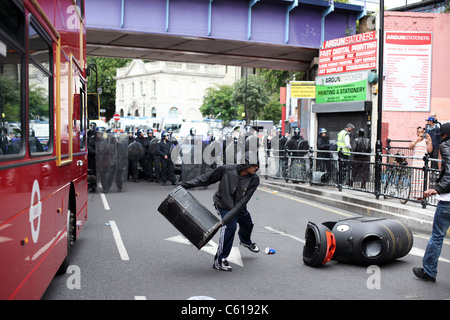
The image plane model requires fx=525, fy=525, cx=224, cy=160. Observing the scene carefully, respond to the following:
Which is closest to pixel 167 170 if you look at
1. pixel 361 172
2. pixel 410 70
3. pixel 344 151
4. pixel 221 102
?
pixel 344 151

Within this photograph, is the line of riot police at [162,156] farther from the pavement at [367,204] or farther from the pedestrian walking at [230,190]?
the pedestrian walking at [230,190]

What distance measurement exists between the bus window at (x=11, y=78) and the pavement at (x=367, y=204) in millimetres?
7997

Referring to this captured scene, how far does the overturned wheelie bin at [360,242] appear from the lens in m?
6.83

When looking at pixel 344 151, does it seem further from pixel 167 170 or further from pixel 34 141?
pixel 34 141

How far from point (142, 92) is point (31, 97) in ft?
254

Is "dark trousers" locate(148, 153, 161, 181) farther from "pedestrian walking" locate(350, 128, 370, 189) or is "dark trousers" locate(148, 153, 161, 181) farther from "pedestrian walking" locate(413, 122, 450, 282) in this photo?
"pedestrian walking" locate(413, 122, 450, 282)

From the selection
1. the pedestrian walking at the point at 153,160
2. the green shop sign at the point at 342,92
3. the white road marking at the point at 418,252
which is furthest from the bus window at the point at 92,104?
the green shop sign at the point at 342,92

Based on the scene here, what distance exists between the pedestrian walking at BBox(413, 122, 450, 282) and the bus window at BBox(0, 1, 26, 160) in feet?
15.0

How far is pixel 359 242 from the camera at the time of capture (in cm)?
688

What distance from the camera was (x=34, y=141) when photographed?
4234 mm

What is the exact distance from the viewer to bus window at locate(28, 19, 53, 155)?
13.5ft

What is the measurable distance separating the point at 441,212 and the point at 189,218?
2.97m

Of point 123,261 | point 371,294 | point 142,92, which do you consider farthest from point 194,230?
point 142,92

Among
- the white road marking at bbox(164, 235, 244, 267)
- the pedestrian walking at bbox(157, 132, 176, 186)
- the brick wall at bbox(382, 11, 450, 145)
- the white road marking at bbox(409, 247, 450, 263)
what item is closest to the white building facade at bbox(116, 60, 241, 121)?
the brick wall at bbox(382, 11, 450, 145)
